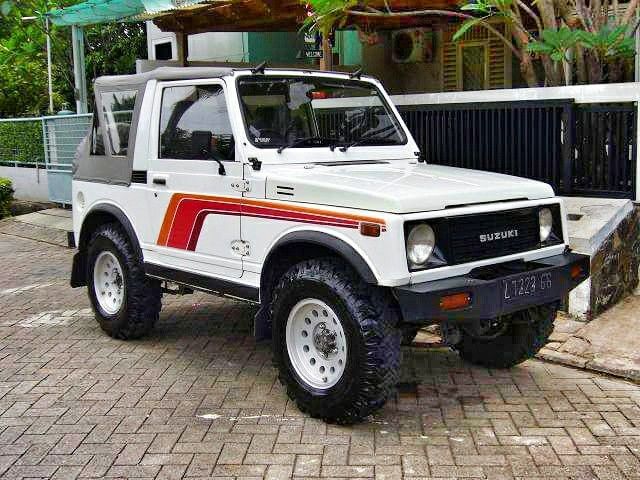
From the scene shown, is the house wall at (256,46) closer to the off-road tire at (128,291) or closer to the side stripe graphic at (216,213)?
the off-road tire at (128,291)

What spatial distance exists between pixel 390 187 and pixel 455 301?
2.44 ft

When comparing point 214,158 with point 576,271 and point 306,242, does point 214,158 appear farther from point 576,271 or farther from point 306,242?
point 576,271

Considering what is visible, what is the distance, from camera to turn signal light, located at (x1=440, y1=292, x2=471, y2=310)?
4.11 meters

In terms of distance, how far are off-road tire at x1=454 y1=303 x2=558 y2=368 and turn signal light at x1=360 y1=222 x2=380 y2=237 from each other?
4.23ft

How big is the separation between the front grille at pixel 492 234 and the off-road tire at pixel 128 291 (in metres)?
2.68

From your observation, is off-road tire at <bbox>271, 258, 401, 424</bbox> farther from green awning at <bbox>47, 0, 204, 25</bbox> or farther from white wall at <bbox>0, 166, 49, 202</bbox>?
white wall at <bbox>0, 166, 49, 202</bbox>

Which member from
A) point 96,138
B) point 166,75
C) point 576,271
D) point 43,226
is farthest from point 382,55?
point 576,271

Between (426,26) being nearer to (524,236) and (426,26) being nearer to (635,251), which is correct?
(635,251)

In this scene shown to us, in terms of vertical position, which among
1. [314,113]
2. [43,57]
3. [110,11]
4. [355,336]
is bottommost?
[355,336]

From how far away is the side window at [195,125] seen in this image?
5207mm

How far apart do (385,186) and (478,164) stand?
12.5 ft

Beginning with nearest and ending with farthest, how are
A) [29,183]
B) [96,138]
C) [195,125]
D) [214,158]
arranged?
[214,158] → [195,125] → [96,138] → [29,183]

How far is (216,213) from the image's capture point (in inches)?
206

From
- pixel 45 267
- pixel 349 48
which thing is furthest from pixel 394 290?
pixel 349 48
